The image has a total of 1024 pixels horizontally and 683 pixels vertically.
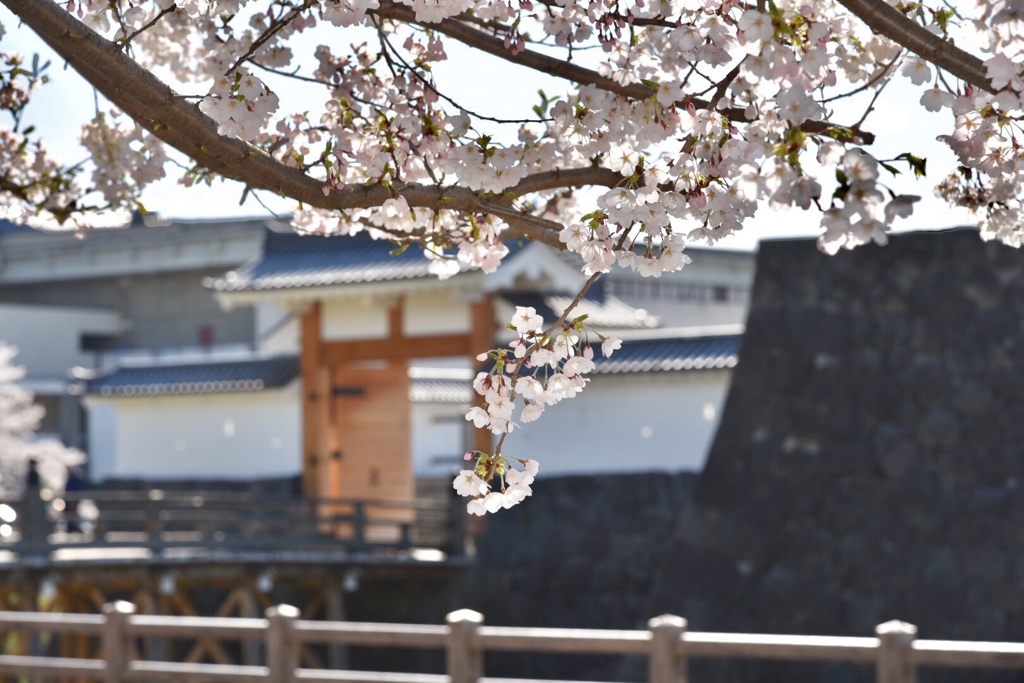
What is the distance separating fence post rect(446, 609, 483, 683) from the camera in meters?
7.43

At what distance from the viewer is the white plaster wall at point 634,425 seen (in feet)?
47.0

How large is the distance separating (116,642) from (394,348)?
800cm

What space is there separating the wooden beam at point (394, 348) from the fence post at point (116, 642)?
7.53 metres

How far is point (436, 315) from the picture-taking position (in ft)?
52.7

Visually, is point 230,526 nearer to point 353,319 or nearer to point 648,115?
point 353,319

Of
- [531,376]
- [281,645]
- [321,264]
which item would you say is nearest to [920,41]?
[531,376]

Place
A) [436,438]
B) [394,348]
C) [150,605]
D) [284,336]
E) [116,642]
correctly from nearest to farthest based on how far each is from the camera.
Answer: [116,642]
[150,605]
[394,348]
[284,336]
[436,438]

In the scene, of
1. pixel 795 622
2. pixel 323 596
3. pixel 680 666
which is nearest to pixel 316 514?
pixel 323 596

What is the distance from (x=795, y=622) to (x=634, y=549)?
2753mm

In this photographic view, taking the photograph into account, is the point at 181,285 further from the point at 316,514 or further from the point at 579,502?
the point at 579,502

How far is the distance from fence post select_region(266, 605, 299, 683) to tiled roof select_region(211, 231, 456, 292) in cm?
784

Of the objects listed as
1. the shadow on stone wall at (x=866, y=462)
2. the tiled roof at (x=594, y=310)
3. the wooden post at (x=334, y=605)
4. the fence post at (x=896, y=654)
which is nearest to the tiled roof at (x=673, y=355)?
the tiled roof at (x=594, y=310)

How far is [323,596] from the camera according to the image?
1591cm

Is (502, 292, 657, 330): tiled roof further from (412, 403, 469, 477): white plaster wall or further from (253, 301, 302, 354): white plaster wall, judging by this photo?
(412, 403, 469, 477): white plaster wall
